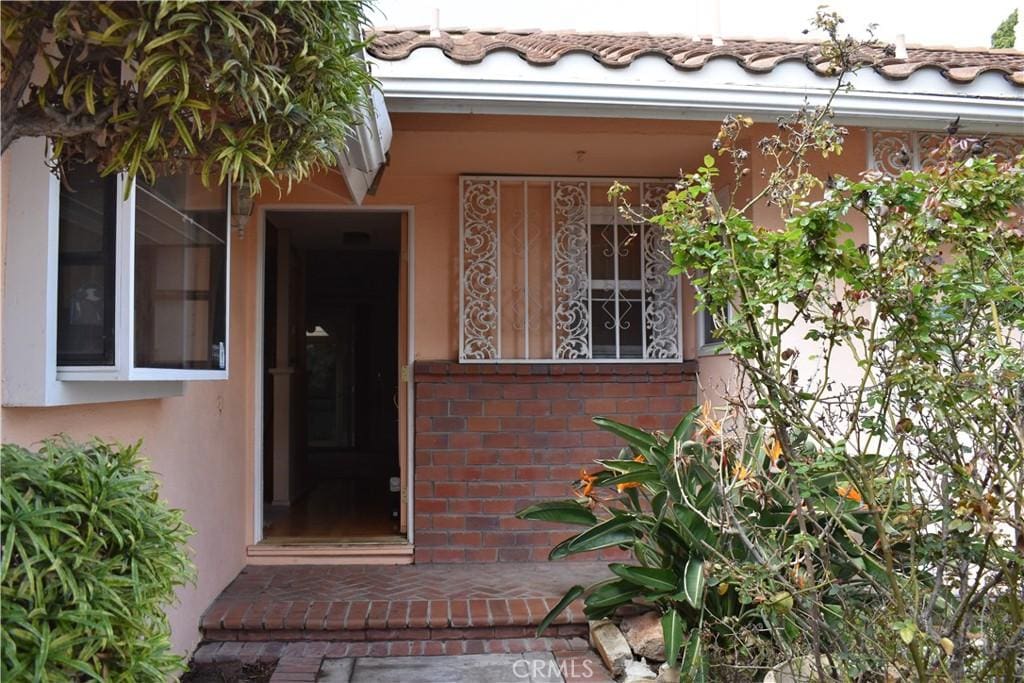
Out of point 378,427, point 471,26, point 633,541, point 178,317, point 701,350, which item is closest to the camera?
point 178,317

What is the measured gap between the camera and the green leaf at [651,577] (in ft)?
11.6

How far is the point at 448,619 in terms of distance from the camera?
423 cm

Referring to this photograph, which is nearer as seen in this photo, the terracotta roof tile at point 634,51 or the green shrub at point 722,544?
the green shrub at point 722,544

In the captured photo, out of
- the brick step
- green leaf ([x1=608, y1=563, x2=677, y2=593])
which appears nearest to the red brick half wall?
the brick step

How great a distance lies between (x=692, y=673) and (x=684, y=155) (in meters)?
3.44

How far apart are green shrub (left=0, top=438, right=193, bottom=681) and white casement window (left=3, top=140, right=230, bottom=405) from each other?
0.53 meters

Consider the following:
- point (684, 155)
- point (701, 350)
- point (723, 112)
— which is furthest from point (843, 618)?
point (684, 155)

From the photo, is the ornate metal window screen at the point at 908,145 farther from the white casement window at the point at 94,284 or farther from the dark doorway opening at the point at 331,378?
the white casement window at the point at 94,284

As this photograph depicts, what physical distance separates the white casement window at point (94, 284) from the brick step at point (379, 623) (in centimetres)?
163

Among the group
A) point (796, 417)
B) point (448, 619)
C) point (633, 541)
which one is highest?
point (796, 417)

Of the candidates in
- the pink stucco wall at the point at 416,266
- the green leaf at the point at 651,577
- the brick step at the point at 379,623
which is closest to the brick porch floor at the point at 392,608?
the brick step at the point at 379,623

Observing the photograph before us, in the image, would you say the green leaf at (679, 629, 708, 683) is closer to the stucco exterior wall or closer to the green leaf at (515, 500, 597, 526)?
the green leaf at (515, 500, 597, 526)

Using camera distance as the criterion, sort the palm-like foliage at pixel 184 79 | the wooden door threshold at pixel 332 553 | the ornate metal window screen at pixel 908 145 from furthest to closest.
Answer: the wooden door threshold at pixel 332 553, the ornate metal window screen at pixel 908 145, the palm-like foliage at pixel 184 79

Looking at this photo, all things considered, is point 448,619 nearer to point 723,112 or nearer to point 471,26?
point 723,112
